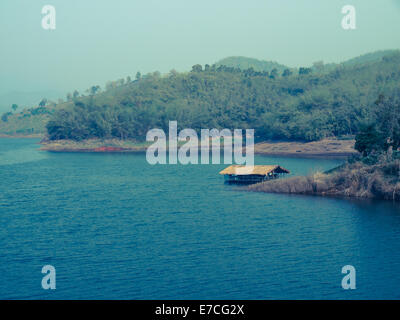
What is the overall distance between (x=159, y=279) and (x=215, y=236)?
352 inches

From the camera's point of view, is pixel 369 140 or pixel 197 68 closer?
pixel 369 140

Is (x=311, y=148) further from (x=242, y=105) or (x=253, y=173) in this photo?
(x=253, y=173)

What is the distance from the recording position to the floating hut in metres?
57.6

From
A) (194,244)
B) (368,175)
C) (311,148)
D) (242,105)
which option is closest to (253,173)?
(368,175)

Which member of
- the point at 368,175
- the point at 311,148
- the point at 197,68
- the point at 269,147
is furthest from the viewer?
the point at 197,68

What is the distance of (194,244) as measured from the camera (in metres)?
33.6

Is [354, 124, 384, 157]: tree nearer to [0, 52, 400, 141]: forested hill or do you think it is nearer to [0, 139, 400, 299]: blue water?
[0, 139, 400, 299]: blue water

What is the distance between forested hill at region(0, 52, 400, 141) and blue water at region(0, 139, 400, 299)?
58661mm

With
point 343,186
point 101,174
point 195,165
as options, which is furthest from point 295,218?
point 195,165

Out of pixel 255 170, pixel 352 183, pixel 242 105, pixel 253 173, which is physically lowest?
pixel 352 183

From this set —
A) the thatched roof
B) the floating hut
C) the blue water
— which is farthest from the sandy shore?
the blue water

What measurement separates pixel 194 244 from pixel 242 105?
111834 mm
